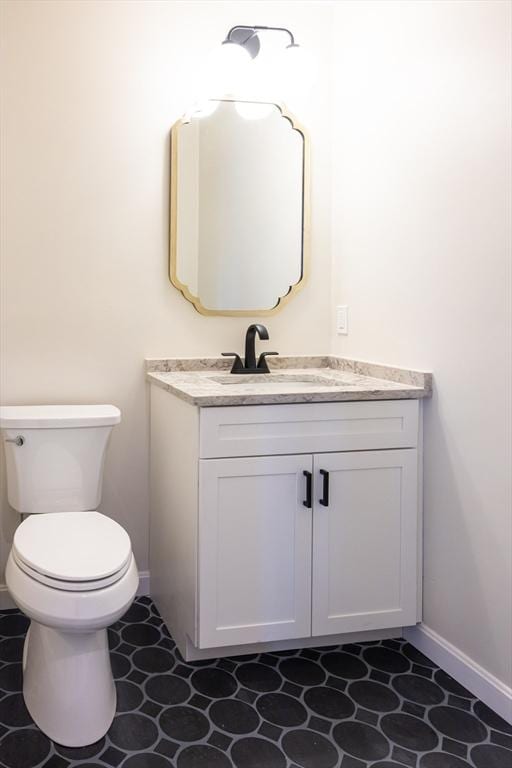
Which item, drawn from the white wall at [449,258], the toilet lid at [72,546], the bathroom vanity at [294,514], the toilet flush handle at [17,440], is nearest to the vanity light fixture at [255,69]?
the white wall at [449,258]

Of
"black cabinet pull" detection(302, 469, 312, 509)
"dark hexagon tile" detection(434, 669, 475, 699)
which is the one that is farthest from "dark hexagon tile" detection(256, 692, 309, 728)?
"black cabinet pull" detection(302, 469, 312, 509)

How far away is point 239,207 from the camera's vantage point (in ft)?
9.02

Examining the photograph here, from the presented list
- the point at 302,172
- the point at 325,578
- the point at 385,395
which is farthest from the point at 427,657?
the point at 302,172

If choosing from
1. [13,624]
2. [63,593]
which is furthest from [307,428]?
[13,624]

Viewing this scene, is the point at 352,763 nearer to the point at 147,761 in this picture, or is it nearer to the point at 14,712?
A: the point at 147,761

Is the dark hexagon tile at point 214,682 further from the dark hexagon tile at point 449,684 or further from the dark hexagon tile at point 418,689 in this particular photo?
the dark hexagon tile at point 449,684

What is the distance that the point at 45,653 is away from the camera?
193 centimetres

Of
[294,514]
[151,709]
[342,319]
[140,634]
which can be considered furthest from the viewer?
[342,319]

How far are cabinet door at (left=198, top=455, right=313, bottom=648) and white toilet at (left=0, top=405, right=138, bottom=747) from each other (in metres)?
0.27

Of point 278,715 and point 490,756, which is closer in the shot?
point 490,756

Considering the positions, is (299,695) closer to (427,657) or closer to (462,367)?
(427,657)

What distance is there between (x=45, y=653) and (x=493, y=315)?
4.81 feet

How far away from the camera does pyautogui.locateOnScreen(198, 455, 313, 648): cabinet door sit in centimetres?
213

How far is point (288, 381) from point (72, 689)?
1.30m
